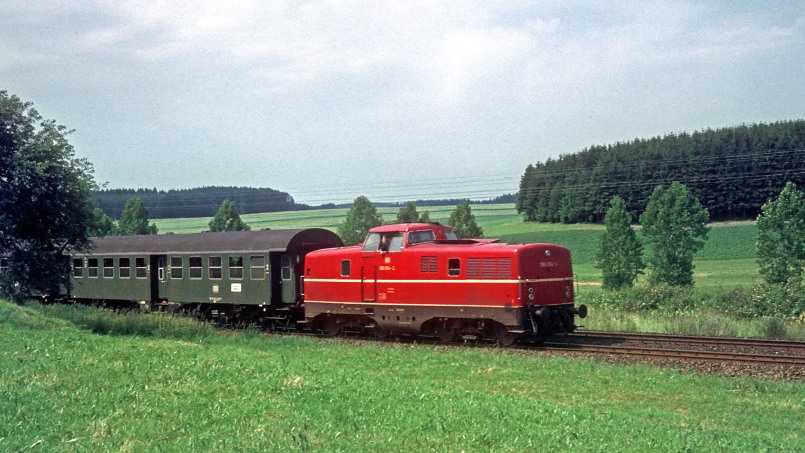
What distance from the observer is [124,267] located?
3155 cm

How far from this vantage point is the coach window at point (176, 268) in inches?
1156

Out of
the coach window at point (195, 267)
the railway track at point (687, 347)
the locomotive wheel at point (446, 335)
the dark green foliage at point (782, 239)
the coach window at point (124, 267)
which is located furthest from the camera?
the dark green foliage at point (782, 239)

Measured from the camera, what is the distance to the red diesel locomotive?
65.8 ft

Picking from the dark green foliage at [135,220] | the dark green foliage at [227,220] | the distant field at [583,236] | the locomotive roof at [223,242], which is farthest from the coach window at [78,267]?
the dark green foliage at [135,220]

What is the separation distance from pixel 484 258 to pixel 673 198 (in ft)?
137

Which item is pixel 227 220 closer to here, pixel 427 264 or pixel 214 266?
pixel 214 266

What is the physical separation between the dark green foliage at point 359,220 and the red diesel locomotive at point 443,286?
3554 cm

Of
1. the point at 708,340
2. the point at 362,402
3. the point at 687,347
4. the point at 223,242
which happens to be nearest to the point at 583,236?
the point at 223,242

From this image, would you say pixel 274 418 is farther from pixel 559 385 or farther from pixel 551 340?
pixel 551 340

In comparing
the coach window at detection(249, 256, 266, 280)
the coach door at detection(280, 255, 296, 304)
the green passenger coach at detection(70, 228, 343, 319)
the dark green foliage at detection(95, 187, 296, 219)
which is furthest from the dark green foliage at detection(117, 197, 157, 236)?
the coach door at detection(280, 255, 296, 304)

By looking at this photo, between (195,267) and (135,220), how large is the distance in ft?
180

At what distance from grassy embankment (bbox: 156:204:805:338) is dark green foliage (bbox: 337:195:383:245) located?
28.2ft

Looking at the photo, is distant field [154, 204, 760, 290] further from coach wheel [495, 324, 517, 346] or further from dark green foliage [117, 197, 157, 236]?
coach wheel [495, 324, 517, 346]

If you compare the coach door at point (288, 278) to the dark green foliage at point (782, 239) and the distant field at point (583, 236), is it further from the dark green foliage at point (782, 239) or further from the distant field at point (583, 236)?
the dark green foliage at point (782, 239)
